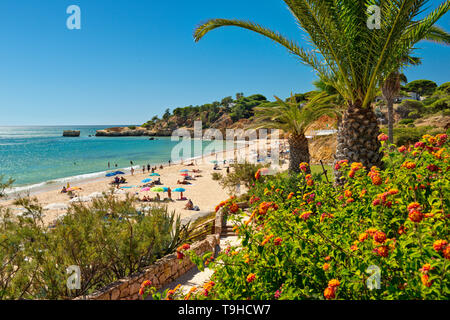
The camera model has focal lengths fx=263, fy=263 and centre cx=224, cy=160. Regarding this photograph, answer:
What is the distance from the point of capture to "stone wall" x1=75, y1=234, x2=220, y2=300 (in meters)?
4.98

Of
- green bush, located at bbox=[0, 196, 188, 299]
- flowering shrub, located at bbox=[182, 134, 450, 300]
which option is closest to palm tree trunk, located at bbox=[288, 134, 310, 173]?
green bush, located at bbox=[0, 196, 188, 299]

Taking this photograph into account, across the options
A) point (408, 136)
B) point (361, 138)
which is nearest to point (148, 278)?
point (361, 138)

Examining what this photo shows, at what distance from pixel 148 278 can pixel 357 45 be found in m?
7.09

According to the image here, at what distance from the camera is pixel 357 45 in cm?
611

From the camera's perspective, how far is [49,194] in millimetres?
25828

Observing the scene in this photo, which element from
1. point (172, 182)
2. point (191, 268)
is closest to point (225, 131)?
point (172, 182)

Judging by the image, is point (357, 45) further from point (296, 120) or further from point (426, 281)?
point (426, 281)

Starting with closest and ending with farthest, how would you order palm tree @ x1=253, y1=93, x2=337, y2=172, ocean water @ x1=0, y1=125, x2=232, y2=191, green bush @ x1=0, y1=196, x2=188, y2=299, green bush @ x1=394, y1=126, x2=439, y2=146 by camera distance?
green bush @ x1=0, y1=196, x2=188, y2=299
palm tree @ x1=253, y1=93, x2=337, y2=172
green bush @ x1=394, y1=126, x2=439, y2=146
ocean water @ x1=0, y1=125, x2=232, y2=191

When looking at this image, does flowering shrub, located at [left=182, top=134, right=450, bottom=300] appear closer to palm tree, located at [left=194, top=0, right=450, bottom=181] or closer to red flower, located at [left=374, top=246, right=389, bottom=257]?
red flower, located at [left=374, top=246, right=389, bottom=257]

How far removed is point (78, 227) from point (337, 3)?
7289 millimetres

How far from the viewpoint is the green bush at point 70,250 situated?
4.84m

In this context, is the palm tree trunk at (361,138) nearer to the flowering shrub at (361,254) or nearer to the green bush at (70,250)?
the flowering shrub at (361,254)

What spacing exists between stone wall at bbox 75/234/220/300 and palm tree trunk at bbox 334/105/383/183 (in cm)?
460
